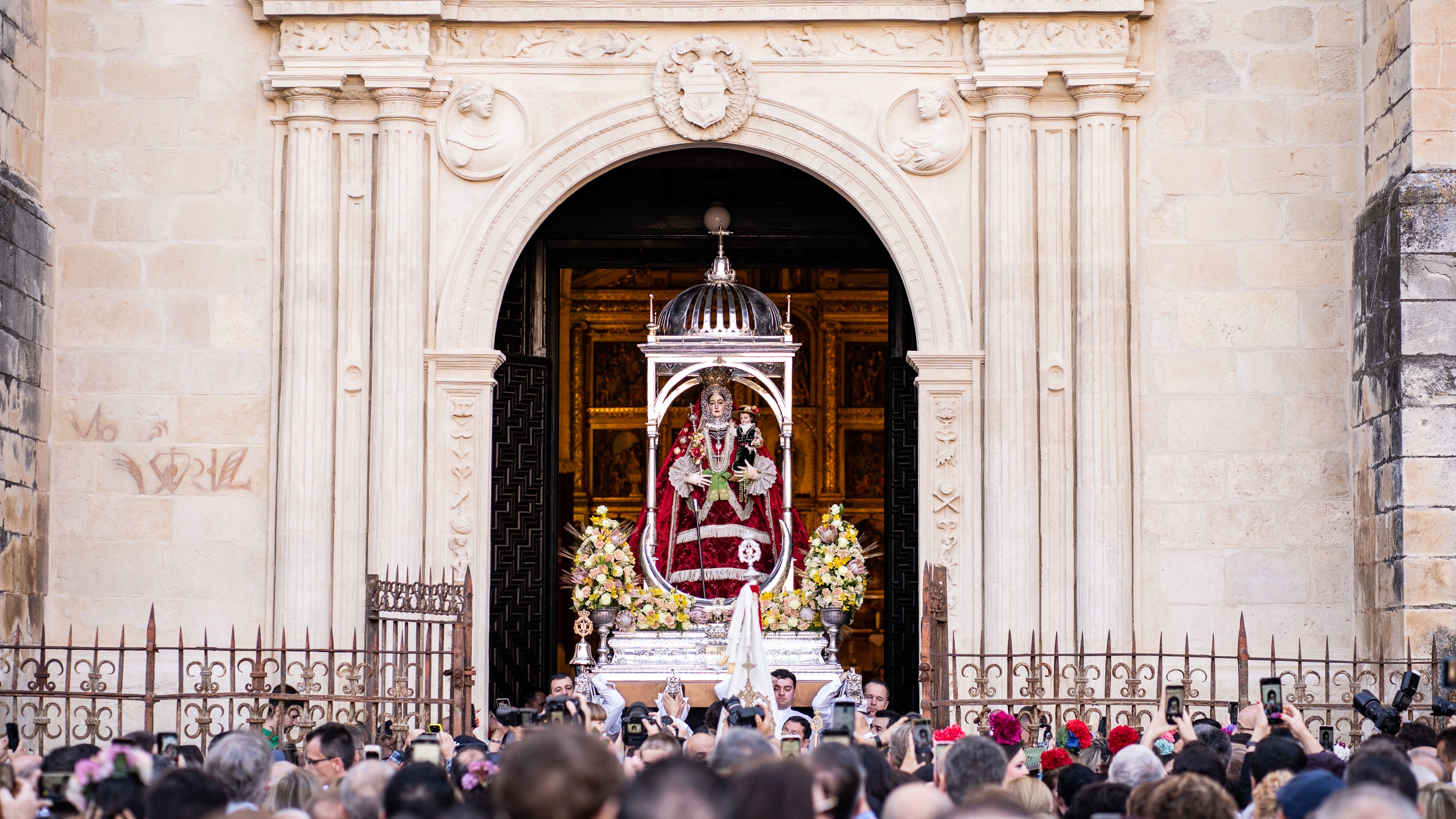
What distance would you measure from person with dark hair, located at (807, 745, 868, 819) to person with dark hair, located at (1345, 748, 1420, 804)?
1.53 metres

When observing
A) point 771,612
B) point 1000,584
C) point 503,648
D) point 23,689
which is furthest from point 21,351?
point 1000,584

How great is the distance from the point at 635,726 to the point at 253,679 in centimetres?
305

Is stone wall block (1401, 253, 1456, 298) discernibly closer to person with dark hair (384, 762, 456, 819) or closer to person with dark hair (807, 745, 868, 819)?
person with dark hair (807, 745, 868, 819)

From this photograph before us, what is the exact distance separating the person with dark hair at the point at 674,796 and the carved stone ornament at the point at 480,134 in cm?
1017

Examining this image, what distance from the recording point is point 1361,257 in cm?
1346

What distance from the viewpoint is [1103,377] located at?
13.5 meters

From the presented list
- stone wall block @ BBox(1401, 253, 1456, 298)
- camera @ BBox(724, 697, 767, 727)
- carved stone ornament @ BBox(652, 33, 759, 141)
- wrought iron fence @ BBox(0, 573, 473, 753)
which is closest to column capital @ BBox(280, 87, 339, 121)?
carved stone ornament @ BBox(652, 33, 759, 141)

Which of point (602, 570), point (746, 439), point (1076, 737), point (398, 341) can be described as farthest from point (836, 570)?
point (1076, 737)

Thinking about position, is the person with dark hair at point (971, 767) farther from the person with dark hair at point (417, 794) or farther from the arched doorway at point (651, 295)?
the arched doorway at point (651, 295)

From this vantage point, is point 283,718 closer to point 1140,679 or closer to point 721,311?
point 721,311

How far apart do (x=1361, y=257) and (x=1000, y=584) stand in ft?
11.4

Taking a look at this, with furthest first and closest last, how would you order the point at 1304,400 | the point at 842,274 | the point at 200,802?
the point at 842,274, the point at 1304,400, the point at 200,802

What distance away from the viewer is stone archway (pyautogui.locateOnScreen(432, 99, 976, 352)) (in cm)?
1384

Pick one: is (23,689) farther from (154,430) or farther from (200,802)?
(200,802)
